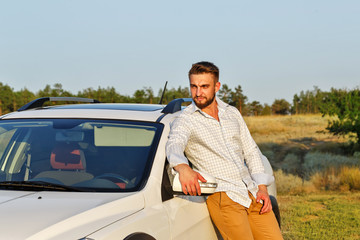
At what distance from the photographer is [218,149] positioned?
11.5ft

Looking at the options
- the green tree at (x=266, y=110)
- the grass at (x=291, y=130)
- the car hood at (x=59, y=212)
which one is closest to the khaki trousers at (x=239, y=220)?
the car hood at (x=59, y=212)

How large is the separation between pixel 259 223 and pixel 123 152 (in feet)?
3.72

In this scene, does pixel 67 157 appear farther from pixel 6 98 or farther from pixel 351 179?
pixel 6 98

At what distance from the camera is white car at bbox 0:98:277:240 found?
254 centimetres

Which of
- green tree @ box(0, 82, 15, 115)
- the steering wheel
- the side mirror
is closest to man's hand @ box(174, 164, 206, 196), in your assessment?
the side mirror

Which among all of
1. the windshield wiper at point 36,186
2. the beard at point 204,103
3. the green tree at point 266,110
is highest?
the beard at point 204,103

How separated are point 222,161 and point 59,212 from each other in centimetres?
136

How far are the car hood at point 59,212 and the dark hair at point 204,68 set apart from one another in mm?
1113

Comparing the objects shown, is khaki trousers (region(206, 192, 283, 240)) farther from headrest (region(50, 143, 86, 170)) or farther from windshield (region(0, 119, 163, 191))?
headrest (region(50, 143, 86, 170))

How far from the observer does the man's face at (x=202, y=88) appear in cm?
360

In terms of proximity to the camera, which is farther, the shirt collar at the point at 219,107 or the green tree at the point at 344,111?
the green tree at the point at 344,111

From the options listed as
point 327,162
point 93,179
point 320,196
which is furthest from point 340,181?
point 93,179

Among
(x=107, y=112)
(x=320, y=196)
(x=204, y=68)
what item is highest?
(x=204, y=68)

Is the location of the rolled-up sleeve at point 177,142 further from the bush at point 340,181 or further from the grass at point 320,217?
the bush at point 340,181
